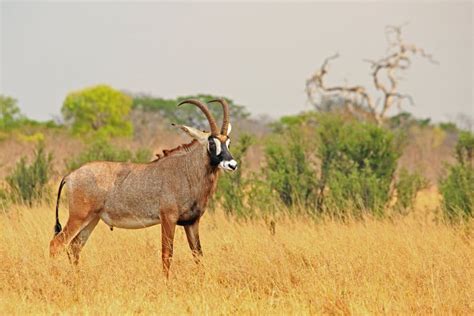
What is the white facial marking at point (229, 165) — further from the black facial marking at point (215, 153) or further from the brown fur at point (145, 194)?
the brown fur at point (145, 194)

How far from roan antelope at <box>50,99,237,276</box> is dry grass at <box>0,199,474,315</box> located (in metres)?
0.35

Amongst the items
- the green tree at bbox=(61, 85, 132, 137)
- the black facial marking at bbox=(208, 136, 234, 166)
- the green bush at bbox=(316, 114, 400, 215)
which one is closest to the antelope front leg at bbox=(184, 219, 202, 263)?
the black facial marking at bbox=(208, 136, 234, 166)

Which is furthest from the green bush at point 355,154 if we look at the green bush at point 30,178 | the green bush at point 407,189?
the green bush at point 30,178

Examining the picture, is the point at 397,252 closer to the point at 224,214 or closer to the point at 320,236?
the point at 320,236

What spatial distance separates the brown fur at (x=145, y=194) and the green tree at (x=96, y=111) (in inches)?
1238

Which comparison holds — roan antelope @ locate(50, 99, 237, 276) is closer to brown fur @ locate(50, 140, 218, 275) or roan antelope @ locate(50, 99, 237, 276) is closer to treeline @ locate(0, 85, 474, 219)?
brown fur @ locate(50, 140, 218, 275)

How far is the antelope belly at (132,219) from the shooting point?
814cm

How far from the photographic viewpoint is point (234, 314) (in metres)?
6.10

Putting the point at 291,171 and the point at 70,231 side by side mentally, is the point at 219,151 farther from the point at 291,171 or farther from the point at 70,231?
the point at 291,171

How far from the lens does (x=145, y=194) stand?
8.18 m

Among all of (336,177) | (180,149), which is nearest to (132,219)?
(180,149)

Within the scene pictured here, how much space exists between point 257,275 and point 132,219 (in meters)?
1.66

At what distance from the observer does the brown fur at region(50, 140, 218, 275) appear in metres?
8.07

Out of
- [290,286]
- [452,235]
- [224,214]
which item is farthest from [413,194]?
[290,286]
